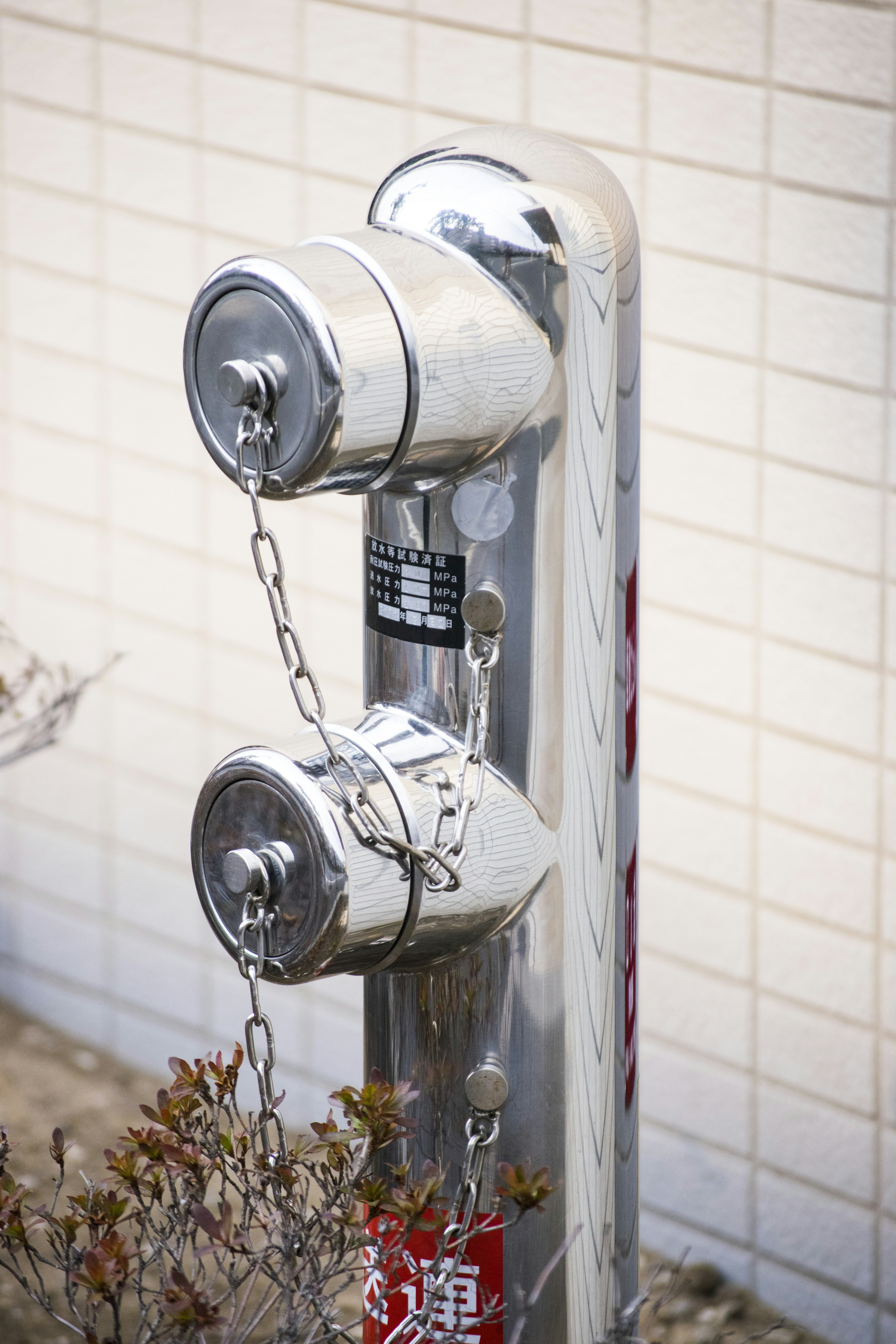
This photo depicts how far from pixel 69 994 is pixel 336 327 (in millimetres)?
1964

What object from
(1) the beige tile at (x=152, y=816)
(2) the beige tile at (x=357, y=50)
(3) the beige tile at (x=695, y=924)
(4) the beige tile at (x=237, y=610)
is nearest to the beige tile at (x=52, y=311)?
(4) the beige tile at (x=237, y=610)

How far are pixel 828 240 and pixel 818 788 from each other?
55cm

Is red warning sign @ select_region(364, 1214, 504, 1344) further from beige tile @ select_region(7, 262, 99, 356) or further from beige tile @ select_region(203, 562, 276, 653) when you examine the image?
beige tile @ select_region(7, 262, 99, 356)

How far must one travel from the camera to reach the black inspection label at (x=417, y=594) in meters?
0.90

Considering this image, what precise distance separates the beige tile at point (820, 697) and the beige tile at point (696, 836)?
133 mm

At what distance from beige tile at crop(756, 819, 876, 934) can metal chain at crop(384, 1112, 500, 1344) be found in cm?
87

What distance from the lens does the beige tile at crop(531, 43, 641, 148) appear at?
170 cm

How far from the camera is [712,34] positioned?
1.62m

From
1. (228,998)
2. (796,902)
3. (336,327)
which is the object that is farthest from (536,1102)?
(228,998)

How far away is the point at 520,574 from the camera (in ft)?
2.92

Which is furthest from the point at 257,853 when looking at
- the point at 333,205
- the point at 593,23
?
the point at 333,205

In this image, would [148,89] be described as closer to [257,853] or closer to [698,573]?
[698,573]

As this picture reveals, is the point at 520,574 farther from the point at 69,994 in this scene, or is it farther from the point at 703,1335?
the point at 69,994

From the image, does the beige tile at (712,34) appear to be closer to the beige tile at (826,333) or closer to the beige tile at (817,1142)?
the beige tile at (826,333)
